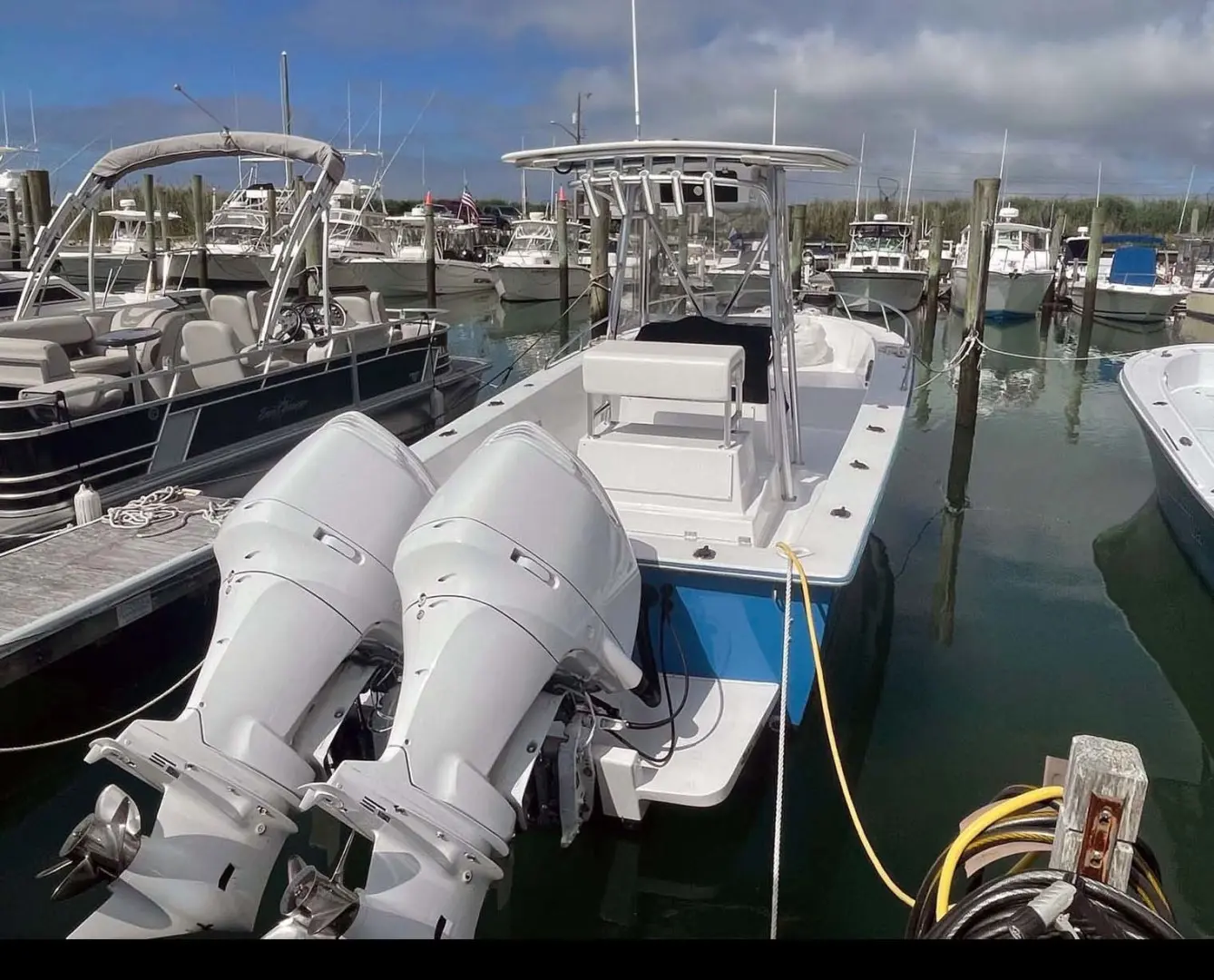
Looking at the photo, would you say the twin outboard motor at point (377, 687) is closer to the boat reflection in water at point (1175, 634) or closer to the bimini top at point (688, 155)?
the bimini top at point (688, 155)

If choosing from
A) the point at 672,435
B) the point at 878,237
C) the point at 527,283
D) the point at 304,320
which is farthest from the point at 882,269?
the point at 672,435

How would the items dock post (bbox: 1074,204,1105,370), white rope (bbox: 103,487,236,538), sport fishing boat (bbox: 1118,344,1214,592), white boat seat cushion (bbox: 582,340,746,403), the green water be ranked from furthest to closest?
1. dock post (bbox: 1074,204,1105,370)
2. sport fishing boat (bbox: 1118,344,1214,592)
3. white rope (bbox: 103,487,236,538)
4. white boat seat cushion (bbox: 582,340,746,403)
5. the green water

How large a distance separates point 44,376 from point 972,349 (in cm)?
786

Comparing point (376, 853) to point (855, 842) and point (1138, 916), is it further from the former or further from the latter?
point (855, 842)

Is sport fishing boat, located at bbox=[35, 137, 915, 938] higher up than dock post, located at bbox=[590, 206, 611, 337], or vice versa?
dock post, located at bbox=[590, 206, 611, 337]

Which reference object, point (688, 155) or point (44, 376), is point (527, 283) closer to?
point (44, 376)

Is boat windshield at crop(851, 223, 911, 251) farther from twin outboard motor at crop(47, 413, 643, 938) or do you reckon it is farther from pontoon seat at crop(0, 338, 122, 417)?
twin outboard motor at crop(47, 413, 643, 938)

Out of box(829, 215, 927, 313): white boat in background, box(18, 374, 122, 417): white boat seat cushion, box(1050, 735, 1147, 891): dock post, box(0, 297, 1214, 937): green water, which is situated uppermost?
box(829, 215, 927, 313): white boat in background

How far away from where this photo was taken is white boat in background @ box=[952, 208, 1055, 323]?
69.3 feet

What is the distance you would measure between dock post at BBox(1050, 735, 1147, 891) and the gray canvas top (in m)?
6.61

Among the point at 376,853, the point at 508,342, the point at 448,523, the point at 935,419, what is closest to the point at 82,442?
the point at 448,523

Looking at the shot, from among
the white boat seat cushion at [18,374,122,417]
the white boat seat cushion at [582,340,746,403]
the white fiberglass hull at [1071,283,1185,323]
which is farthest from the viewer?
the white fiberglass hull at [1071,283,1185,323]

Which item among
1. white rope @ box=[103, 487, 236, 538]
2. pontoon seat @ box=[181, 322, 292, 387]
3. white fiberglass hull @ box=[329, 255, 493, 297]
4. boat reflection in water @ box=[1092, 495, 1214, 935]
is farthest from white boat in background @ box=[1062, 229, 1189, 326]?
white rope @ box=[103, 487, 236, 538]

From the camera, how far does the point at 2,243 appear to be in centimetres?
1852
